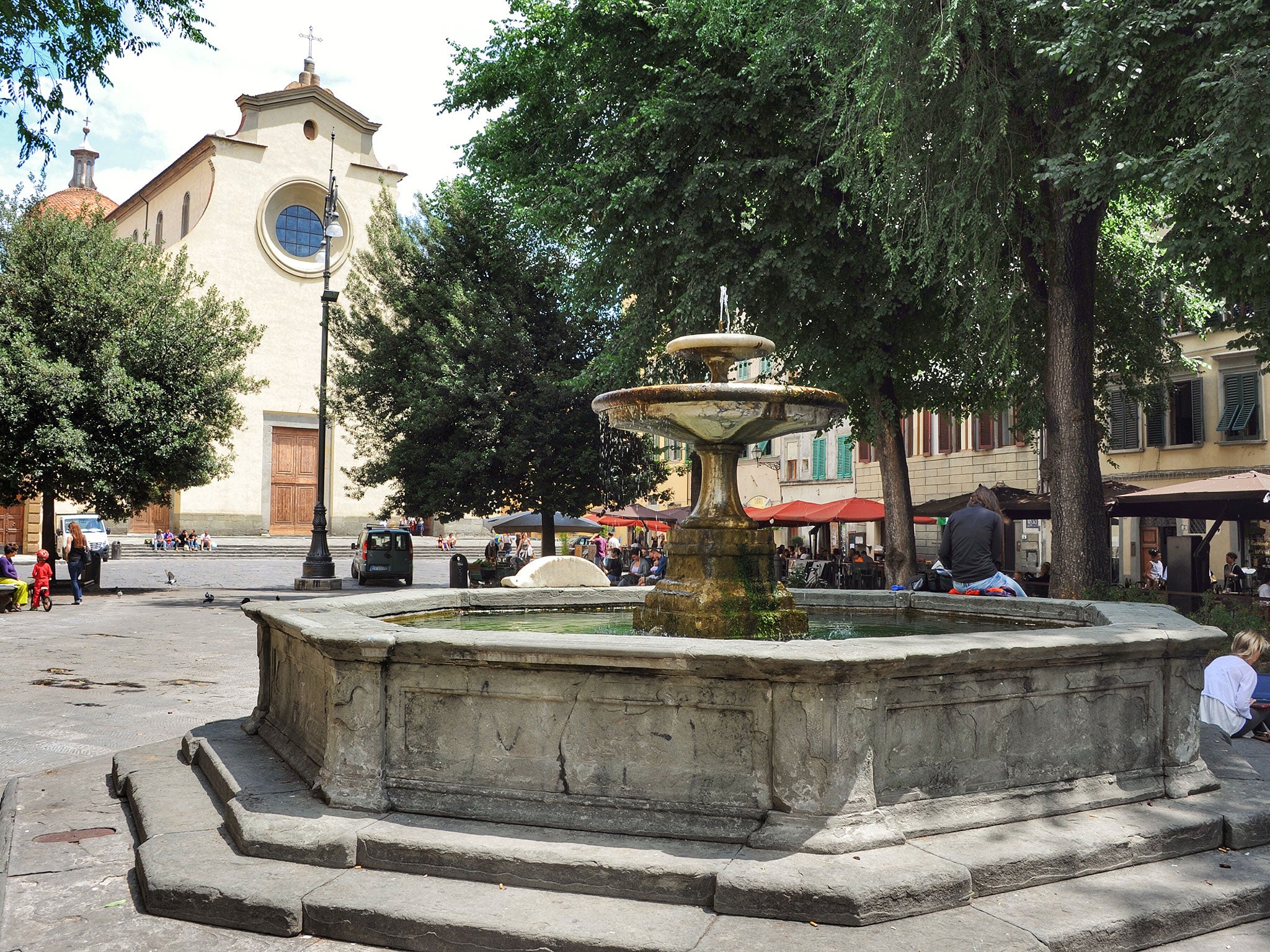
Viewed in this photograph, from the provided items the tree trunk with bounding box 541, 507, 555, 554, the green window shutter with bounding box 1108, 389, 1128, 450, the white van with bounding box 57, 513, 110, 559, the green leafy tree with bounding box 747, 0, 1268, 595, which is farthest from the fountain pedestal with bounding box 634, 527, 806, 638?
the white van with bounding box 57, 513, 110, 559

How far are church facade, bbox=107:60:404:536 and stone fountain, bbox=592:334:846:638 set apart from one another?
37089mm

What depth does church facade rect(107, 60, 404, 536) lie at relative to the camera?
4194 centimetres

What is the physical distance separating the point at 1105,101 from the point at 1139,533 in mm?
18665

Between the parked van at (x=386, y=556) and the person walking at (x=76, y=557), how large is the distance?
7.46m

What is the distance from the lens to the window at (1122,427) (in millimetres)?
27594

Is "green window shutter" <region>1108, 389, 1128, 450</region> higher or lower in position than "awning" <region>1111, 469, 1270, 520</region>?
higher

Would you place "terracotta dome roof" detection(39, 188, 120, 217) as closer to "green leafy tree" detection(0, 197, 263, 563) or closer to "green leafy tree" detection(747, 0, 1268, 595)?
"green leafy tree" detection(0, 197, 263, 563)

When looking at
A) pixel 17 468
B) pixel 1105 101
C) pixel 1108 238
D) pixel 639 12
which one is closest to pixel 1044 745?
pixel 1105 101

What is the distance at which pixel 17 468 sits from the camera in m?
20.4

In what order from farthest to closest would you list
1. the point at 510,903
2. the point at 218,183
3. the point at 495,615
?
1. the point at 218,183
2. the point at 495,615
3. the point at 510,903

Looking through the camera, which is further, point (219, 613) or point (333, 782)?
point (219, 613)

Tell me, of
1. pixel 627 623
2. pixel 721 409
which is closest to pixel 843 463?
pixel 627 623

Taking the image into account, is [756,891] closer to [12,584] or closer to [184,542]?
[12,584]

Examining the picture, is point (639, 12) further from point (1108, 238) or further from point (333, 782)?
point (333, 782)
